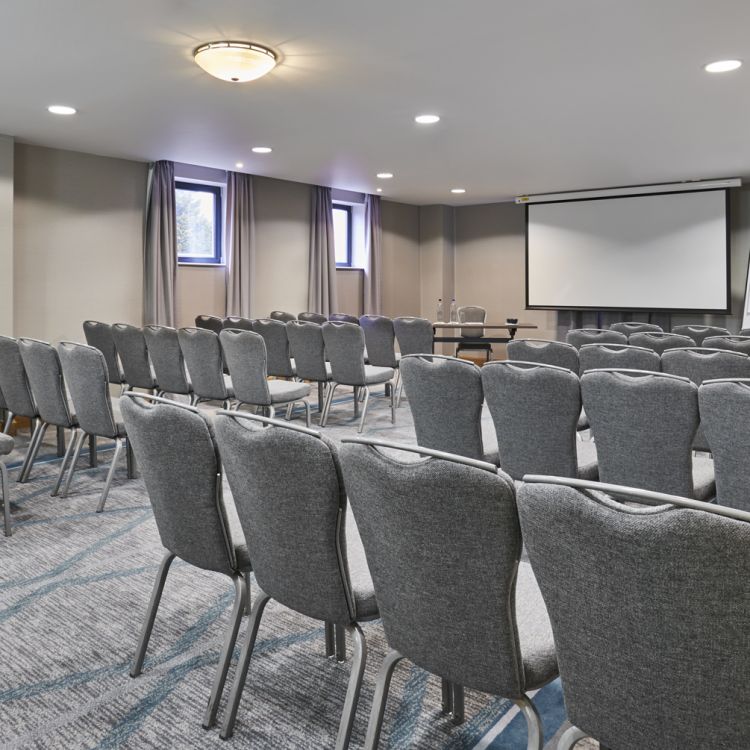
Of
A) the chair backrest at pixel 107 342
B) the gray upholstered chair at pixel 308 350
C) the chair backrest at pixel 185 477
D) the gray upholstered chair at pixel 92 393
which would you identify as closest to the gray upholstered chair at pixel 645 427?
the chair backrest at pixel 185 477

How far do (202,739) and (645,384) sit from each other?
190 centimetres

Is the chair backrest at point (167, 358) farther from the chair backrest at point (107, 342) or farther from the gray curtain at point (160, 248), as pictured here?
the gray curtain at point (160, 248)

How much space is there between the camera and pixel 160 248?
822 cm

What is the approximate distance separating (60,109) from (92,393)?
10.4 ft

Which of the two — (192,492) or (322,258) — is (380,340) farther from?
(192,492)

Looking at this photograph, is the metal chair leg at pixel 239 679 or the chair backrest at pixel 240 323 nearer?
the metal chair leg at pixel 239 679

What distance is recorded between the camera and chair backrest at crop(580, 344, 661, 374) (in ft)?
12.8

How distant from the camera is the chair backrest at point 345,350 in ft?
19.8

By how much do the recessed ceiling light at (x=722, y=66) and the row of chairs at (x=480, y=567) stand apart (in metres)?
4.20

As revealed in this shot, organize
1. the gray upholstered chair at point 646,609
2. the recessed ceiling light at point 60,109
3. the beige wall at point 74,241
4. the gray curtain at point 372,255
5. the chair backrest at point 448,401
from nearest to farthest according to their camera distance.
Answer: the gray upholstered chair at point 646,609
the chair backrest at point 448,401
the recessed ceiling light at point 60,109
the beige wall at point 74,241
the gray curtain at point 372,255

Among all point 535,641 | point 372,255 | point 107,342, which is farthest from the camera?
point 372,255

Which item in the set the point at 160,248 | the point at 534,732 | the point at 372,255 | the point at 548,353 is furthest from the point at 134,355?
the point at 372,255

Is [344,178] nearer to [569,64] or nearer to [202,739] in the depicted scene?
[569,64]

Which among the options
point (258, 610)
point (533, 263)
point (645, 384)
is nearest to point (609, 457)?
point (645, 384)
